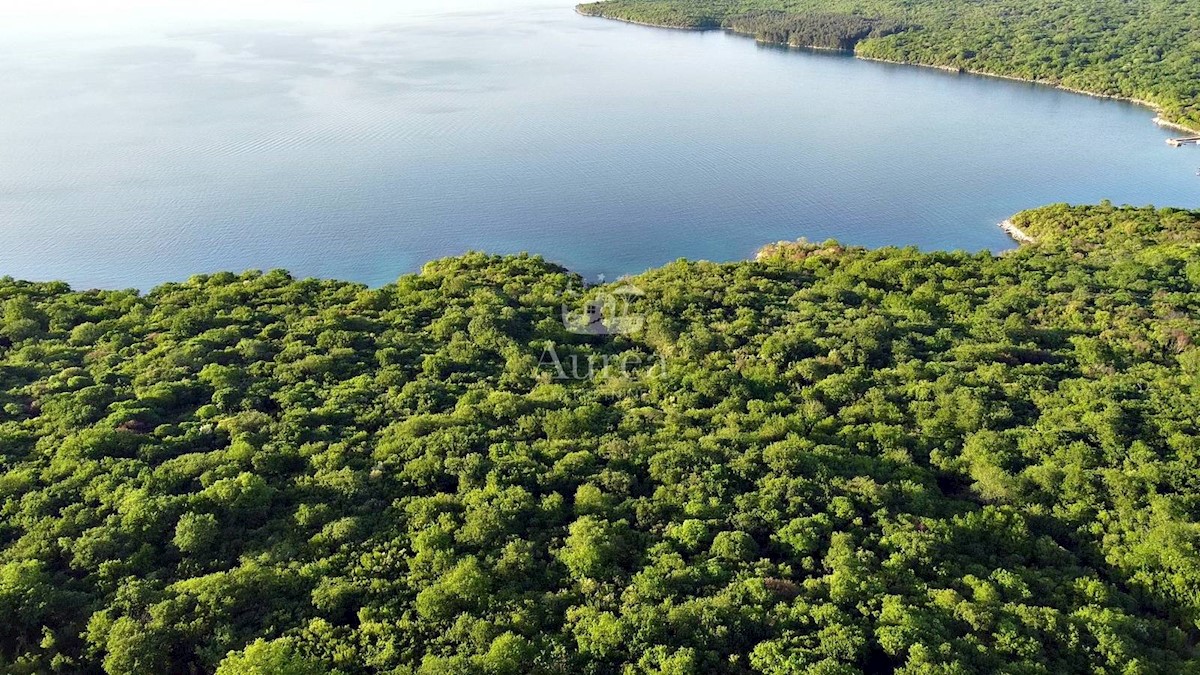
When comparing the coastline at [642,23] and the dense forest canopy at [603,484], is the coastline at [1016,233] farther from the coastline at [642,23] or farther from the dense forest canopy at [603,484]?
the coastline at [642,23]

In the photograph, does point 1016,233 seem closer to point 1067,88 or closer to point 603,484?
point 603,484

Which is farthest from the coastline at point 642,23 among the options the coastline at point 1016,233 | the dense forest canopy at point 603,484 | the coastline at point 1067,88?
the dense forest canopy at point 603,484

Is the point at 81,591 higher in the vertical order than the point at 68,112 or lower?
lower

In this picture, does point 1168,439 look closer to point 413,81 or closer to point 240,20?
point 413,81

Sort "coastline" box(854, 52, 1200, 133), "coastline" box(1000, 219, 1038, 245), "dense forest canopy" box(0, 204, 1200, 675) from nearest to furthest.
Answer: "dense forest canopy" box(0, 204, 1200, 675)
"coastline" box(1000, 219, 1038, 245)
"coastline" box(854, 52, 1200, 133)

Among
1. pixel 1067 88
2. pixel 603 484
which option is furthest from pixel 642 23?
pixel 603 484

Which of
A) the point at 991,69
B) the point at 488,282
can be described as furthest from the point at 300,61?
the point at 991,69

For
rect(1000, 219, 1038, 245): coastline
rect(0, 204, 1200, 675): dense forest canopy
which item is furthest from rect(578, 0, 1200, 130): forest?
rect(0, 204, 1200, 675): dense forest canopy

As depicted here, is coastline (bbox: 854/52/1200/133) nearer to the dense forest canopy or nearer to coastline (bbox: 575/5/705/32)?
coastline (bbox: 575/5/705/32)
